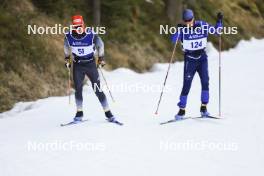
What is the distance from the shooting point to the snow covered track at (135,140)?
8.30m

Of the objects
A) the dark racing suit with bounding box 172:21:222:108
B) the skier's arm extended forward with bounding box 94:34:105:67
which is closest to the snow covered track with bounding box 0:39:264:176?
the dark racing suit with bounding box 172:21:222:108

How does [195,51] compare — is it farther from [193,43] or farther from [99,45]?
[99,45]

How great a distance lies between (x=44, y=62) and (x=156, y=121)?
19.9ft

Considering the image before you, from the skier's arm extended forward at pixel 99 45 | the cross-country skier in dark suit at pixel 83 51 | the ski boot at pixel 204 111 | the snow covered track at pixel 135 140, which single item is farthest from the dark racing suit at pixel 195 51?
the cross-country skier in dark suit at pixel 83 51

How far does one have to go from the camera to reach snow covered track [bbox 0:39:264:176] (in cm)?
830

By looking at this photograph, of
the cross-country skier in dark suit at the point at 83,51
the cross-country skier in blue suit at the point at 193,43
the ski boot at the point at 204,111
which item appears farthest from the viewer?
the ski boot at the point at 204,111

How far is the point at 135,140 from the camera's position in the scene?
32.7ft

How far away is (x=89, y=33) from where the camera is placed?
36.4ft

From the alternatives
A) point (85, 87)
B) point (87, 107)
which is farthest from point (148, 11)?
point (87, 107)

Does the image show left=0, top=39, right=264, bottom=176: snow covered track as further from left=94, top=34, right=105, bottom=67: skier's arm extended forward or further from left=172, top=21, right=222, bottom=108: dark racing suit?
left=94, top=34, right=105, bottom=67: skier's arm extended forward

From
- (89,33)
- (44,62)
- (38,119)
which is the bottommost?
(38,119)

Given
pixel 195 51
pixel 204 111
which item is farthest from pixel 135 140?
pixel 195 51

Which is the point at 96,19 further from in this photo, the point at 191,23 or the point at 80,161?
the point at 80,161

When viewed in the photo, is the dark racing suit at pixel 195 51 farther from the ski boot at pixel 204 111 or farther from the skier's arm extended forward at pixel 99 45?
the skier's arm extended forward at pixel 99 45
